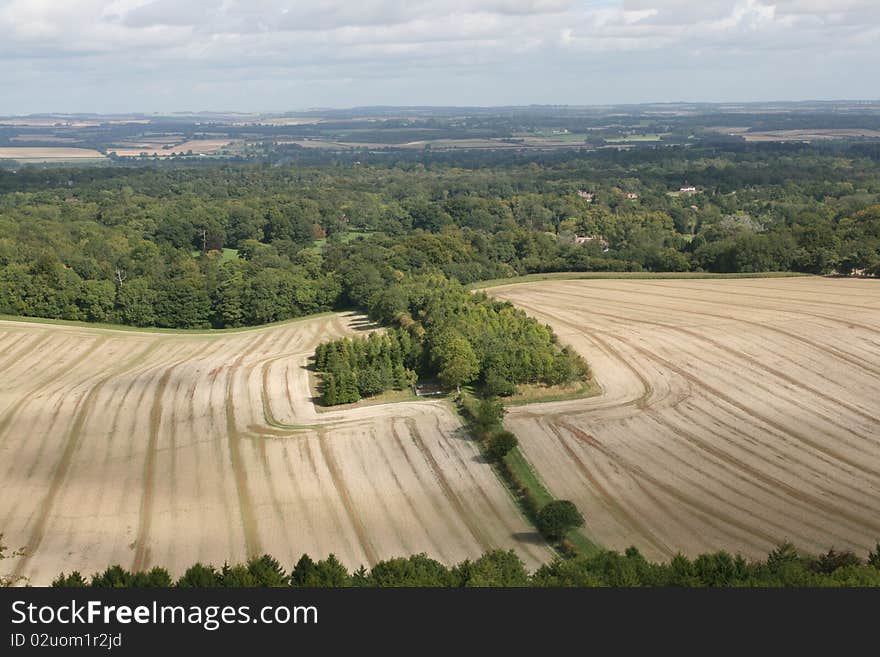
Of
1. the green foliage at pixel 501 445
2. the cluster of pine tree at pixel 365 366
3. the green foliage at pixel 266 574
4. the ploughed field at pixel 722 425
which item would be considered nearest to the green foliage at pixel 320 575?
the green foliage at pixel 266 574

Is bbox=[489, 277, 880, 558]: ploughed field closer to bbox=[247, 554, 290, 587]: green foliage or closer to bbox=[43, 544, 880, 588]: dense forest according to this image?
bbox=[43, 544, 880, 588]: dense forest

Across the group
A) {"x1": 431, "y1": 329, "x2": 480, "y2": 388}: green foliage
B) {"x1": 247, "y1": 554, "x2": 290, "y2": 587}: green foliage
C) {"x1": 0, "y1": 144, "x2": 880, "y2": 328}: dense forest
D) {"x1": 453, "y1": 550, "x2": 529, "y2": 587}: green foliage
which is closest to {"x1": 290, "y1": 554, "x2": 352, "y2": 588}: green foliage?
{"x1": 247, "y1": 554, "x2": 290, "y2": 587}: green foliage

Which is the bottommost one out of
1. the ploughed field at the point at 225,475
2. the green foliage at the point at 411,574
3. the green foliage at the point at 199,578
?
the ploughed field at the point at 225,475

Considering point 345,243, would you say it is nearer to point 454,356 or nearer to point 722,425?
point 454,356

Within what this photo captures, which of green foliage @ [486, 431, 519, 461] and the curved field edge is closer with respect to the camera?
green foliage @ [486, 431, 519, 461]

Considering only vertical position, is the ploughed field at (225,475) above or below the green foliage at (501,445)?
below

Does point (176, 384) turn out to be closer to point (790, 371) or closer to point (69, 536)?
point (69, 536)

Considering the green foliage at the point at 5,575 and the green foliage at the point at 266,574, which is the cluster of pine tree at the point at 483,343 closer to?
the green foliage at the point at 266,574
